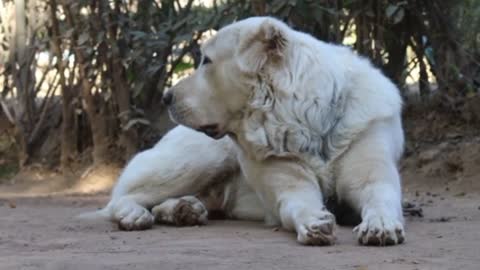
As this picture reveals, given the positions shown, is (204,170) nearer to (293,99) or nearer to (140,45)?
(293,99)

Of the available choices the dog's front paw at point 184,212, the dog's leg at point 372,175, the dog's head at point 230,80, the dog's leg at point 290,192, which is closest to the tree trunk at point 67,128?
the dog's front paw at point 184,212

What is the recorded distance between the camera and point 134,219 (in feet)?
15.6

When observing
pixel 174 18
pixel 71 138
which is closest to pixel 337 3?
pixel 174 18

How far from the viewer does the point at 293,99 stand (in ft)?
14.4

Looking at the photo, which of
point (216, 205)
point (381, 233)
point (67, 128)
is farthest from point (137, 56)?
point (381, 233)

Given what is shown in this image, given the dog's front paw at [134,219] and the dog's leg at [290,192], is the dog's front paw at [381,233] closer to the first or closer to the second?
the dog's leg at [290,192]

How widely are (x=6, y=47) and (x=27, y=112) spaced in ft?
2.00

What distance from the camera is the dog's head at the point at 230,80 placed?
445 cm

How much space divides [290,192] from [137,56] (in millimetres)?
3614

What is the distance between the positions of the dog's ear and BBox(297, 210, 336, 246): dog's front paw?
815 mm

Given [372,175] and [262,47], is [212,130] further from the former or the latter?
[372,175]

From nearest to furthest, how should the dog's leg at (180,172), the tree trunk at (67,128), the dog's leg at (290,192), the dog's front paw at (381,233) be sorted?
the dog's front paw at (381,233) → the dog's leg at (290,192) → the dog's leg at (180,172) → the tree trunk at (67,128)

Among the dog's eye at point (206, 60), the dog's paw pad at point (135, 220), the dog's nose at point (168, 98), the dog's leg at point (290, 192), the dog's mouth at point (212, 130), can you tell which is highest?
the dog's eye at point (206, 60)

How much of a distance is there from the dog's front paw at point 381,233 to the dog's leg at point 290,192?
0.14m
